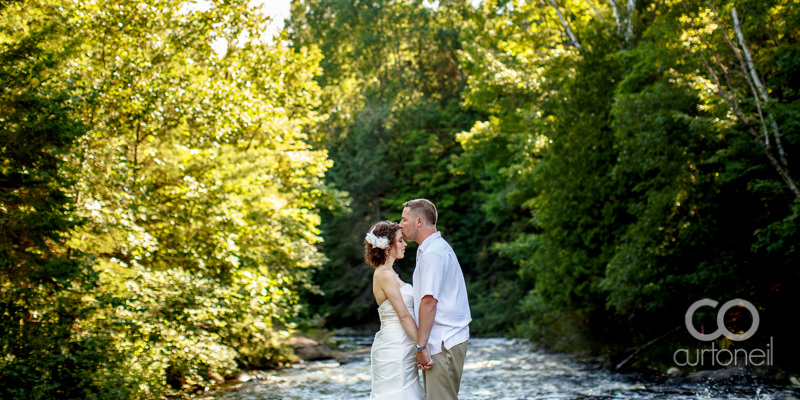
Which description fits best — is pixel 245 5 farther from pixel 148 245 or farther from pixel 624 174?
pixel 624 174

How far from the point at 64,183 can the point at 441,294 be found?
18.8 ft

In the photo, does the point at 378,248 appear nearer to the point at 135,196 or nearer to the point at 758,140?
the point at 135,196

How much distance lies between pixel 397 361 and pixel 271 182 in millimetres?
11555

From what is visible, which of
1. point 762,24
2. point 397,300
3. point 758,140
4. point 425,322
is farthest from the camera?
point 762,24

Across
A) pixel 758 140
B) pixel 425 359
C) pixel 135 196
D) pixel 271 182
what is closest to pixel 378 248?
pixel 425 359

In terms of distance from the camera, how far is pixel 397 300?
209 inches

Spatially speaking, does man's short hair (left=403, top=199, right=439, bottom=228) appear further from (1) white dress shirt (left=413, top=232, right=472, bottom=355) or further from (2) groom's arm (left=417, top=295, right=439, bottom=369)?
(2) groom's arm (left=417, top=295, right=439, bottom=369)

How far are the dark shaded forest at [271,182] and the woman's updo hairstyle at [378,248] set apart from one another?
14.9ft

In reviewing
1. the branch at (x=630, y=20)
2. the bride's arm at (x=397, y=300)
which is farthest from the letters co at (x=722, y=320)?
the bride's arm at (x=397, y=300)

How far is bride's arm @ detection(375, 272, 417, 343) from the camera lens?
524 centimetres

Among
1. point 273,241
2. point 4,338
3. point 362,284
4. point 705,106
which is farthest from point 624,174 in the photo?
point 362,284

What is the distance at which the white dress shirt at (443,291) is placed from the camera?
4.75 metres

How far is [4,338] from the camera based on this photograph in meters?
7.80

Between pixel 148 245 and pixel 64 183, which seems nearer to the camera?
pixel 64 183
